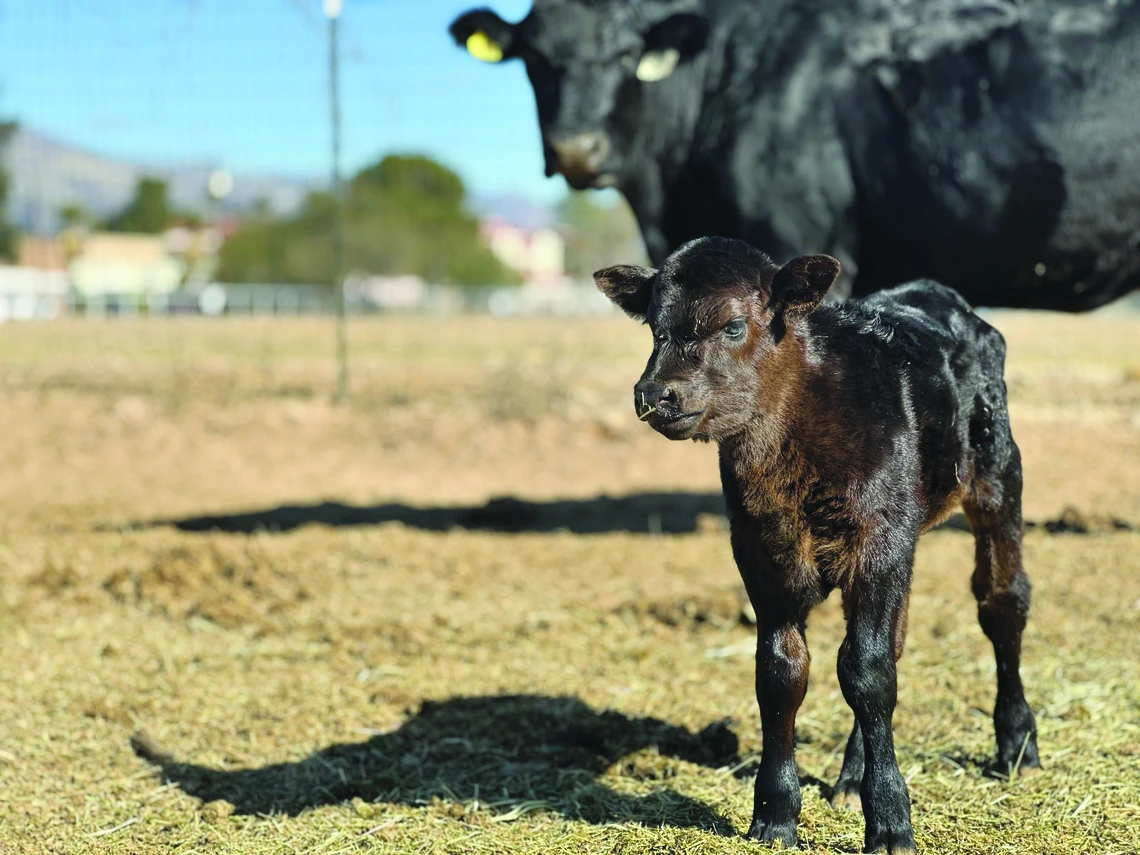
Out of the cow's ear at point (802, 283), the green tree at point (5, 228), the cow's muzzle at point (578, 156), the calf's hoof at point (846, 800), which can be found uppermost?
the green tree at point (5, 228)

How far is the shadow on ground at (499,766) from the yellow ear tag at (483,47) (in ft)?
14.7

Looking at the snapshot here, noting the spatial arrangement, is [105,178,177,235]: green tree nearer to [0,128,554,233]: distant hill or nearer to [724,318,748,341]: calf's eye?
[0,128,554,233]: distant hill

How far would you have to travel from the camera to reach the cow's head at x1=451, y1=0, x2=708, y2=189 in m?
7.20

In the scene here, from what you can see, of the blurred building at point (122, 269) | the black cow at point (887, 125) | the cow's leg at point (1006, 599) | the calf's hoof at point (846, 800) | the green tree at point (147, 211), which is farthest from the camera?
the blurred building at point (122, 269)

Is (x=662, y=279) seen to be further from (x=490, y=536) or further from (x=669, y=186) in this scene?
(x=490, y=536)

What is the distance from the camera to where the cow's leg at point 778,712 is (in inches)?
140

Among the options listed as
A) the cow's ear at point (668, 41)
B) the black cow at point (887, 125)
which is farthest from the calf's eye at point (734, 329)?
the cow's ear at point (668, 41)

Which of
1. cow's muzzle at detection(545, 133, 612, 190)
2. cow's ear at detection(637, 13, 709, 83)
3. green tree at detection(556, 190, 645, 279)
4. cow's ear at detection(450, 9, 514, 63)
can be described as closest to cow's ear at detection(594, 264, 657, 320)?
cow's muzzle at detection(545, 133, 612, 190)

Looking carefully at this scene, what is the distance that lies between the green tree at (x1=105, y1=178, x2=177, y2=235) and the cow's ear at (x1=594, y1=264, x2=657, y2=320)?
17.1m

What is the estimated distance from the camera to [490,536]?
8219 millimetres

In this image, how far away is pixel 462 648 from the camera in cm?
588

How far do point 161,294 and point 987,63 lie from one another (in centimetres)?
3201

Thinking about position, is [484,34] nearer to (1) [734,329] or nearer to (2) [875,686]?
(1) [734,329]

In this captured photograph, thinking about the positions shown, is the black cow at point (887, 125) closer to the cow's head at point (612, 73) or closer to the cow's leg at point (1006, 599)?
the cow's head at point (612, 73)
